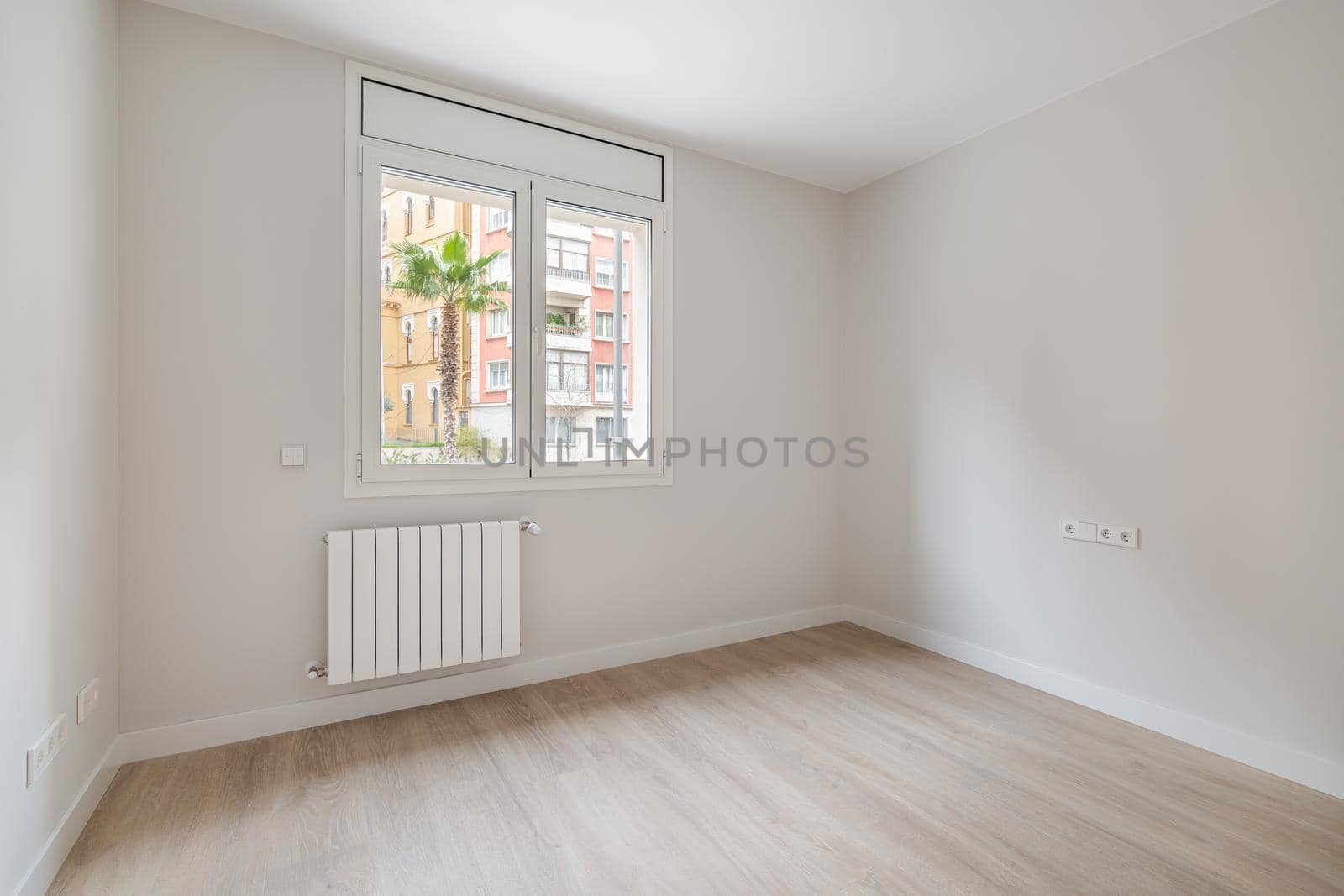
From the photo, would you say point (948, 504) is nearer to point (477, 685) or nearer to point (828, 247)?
point (828, 247)

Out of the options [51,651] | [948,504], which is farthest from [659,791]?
[948,504]

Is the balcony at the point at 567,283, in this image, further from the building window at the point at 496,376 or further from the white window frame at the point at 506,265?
the building window at the point at 496,376

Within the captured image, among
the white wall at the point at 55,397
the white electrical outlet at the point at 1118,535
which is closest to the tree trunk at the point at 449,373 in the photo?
the white wall at the point at 55,397

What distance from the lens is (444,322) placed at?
3047mm

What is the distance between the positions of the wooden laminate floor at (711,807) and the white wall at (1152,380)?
1.47 feet

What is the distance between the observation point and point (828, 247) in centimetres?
432

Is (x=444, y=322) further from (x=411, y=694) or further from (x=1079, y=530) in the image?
(x=1079, y=530)

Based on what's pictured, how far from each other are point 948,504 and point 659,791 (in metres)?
2.30

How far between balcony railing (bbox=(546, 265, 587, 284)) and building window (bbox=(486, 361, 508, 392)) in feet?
1.75

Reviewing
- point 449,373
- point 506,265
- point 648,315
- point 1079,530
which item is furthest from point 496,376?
point 1079,530

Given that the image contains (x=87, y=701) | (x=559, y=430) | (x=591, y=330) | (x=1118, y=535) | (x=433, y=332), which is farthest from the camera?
(x=591, y=330)

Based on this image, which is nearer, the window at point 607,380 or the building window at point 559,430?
the building window at point 559,430

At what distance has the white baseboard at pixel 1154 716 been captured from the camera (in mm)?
2359

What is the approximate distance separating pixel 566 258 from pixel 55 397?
210 centimetres
